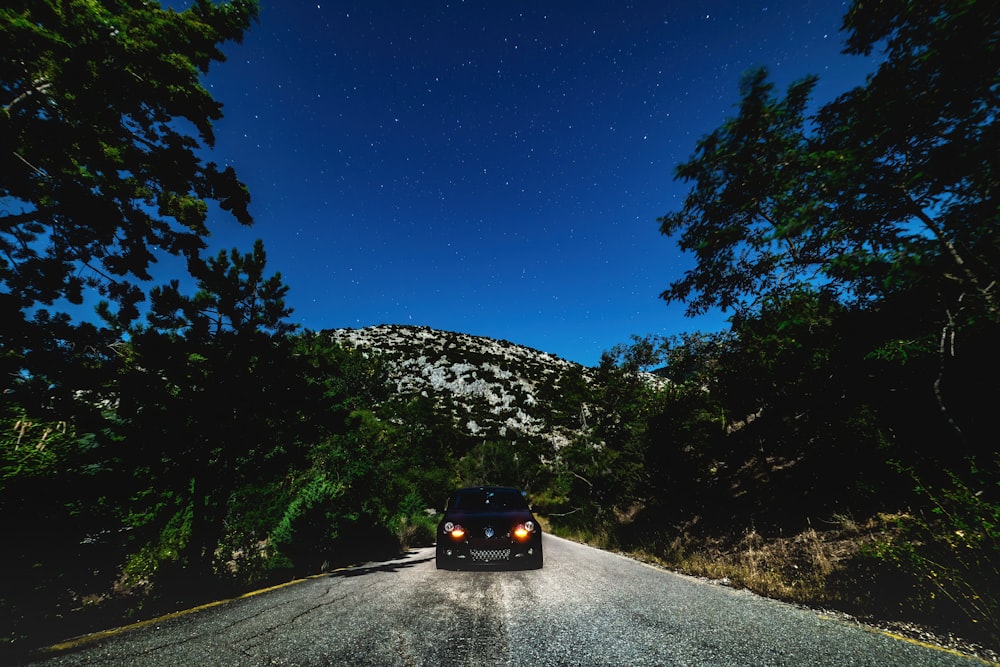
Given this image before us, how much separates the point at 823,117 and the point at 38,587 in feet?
47.0

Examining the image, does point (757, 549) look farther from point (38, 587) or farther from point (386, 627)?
point (38, 587)

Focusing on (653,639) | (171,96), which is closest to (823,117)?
(653,639)

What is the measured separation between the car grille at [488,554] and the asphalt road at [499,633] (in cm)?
105

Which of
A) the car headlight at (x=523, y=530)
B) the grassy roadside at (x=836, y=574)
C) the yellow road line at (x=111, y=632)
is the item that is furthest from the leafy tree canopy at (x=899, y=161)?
the yellow road line at (x=111, y=632)

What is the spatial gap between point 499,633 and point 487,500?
4281 mm

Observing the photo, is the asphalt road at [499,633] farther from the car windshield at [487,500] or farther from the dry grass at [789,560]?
the car windshield at [487,500]

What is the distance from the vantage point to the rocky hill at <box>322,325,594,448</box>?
157ft

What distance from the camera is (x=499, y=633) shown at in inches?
129

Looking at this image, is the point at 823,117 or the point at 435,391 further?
the point at 435,391

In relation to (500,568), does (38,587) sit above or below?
above

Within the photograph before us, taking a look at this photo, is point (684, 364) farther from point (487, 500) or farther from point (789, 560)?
point (487, 500)

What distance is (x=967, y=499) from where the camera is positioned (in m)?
3.46

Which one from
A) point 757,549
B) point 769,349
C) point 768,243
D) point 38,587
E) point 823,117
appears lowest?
point 757,549

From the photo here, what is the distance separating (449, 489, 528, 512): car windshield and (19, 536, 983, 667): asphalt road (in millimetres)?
2147
